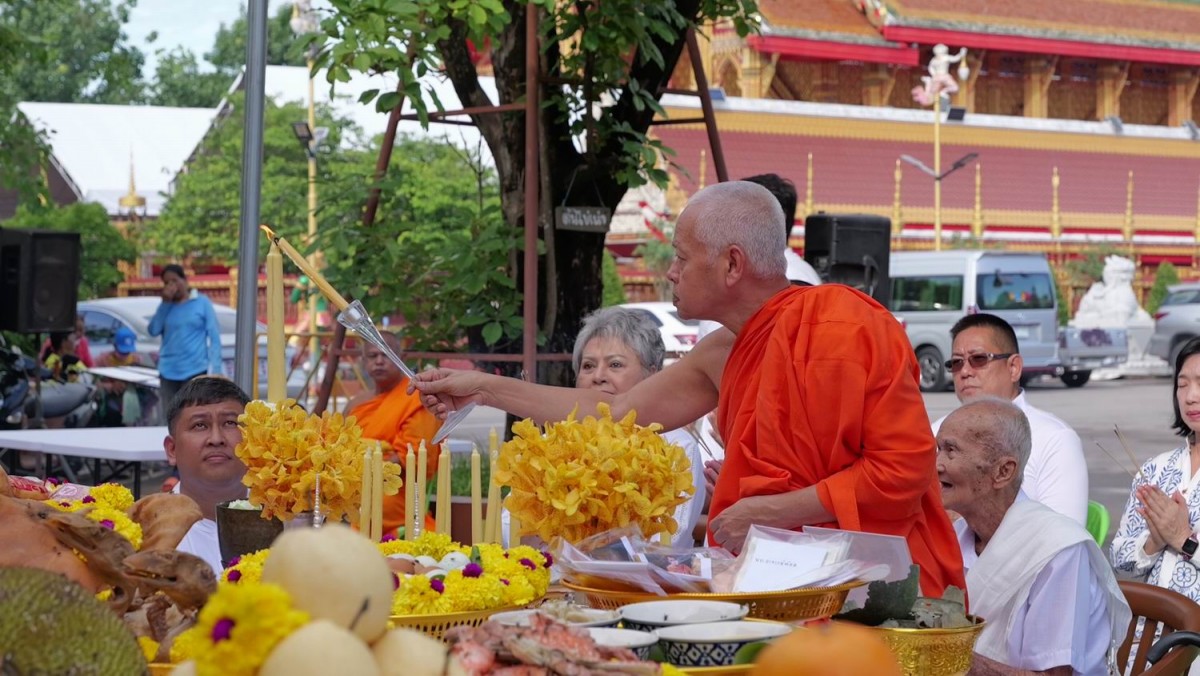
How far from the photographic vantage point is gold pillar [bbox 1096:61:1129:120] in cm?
3625

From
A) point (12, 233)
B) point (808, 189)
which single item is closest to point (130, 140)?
point (808, 189)

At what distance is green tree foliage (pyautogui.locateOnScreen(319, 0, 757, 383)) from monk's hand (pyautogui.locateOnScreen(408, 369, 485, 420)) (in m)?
3.09

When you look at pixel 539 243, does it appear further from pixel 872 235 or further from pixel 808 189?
pixel 808 189

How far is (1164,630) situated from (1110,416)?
53.3ft

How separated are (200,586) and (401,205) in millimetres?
5850

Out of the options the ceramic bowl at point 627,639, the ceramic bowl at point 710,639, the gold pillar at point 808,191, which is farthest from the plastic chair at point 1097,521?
the gold pillar at point 808,191

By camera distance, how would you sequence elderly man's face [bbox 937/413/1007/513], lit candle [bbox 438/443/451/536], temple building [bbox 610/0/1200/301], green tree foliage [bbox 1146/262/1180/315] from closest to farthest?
lit candle [bbox 438/443/451/536] → elderly man's face [bbox 937/413/1007/513] → green tree foliage [bbox 1146/262/1180/315] → temple building [bbox 610/0/1200/301]

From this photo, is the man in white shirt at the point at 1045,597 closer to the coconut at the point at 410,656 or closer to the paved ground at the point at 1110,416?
the coconut at the point at 410,656

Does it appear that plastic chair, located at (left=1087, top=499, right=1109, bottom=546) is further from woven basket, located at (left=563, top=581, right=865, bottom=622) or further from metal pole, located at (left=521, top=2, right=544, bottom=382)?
woven basket, located at (left=563, top=581, right=865, bottom=622)

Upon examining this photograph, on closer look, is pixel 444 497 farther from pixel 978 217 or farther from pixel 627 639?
pixel 978 217

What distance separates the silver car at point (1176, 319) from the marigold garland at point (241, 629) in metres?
24.1

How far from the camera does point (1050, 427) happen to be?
455 centimetres

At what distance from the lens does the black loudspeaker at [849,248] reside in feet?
32.8

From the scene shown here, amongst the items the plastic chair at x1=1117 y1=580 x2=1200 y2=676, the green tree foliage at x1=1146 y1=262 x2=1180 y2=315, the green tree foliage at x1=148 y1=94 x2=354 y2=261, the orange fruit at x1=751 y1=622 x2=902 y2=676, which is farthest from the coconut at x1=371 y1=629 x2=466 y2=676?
the green tree foliage at x1=1146 y1=262 x2=1180 y2=315
